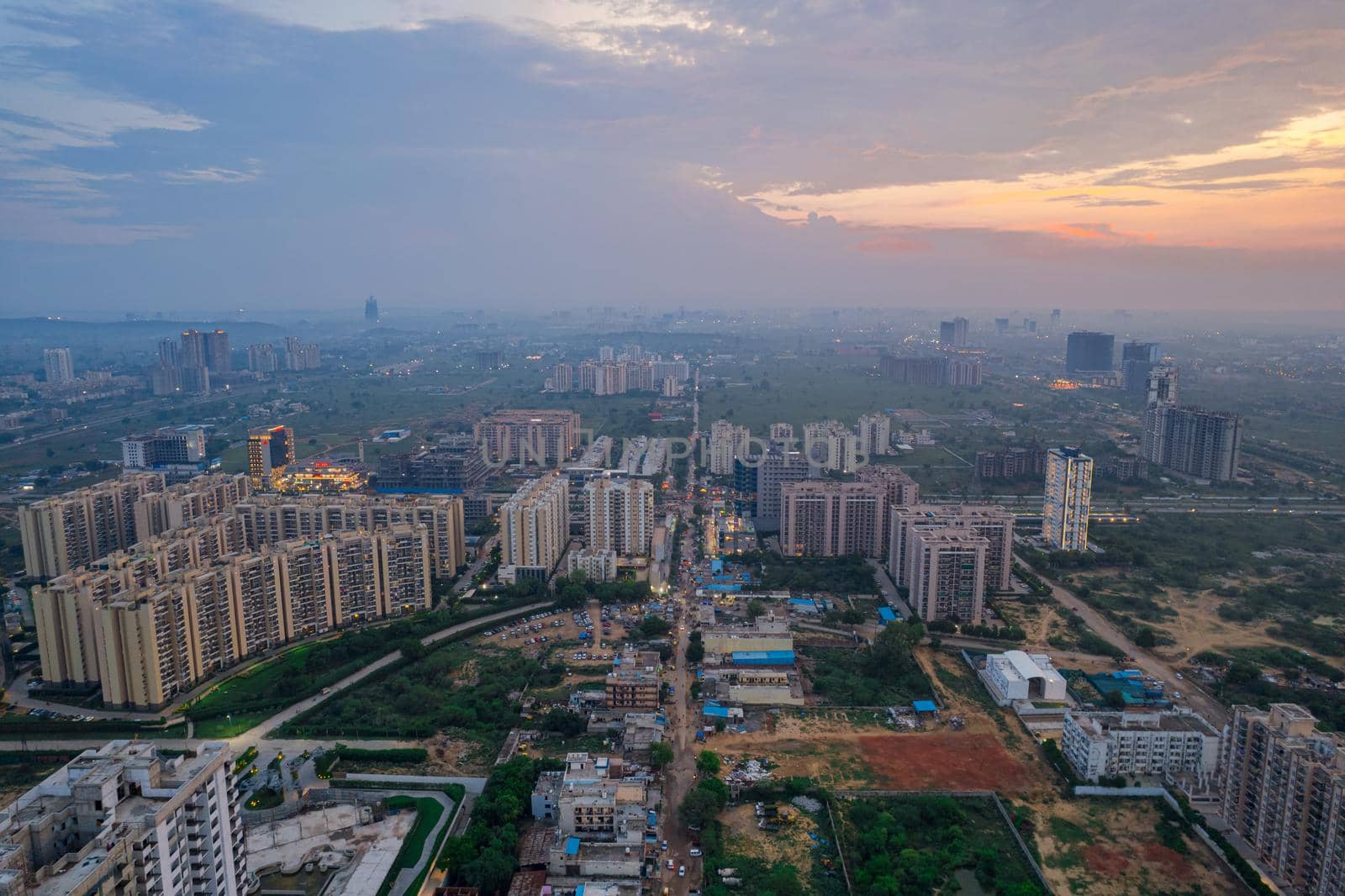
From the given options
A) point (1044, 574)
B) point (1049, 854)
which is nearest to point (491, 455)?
point (1044, 574)

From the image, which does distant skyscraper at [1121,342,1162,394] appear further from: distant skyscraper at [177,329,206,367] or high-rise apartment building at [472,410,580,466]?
distant skyscraper at [177,329,206,367]

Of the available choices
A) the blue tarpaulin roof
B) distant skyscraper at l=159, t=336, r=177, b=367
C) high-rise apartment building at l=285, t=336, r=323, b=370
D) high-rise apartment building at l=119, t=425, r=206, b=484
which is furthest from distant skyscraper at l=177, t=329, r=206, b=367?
the blue tarpaulin roof

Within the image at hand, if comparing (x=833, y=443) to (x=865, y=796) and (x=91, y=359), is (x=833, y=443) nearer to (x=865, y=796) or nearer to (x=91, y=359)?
(x=865, y=796)

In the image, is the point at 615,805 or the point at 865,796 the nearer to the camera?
the point at 615,805

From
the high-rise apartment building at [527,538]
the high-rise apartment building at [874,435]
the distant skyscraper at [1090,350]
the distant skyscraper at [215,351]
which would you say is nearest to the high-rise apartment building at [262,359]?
the distant skyscraper at [215,351]

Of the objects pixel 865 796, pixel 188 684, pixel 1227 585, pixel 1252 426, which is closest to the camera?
pixel 865 796
